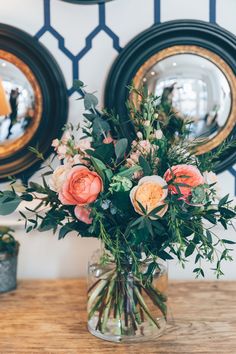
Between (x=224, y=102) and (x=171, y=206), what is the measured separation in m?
0.59

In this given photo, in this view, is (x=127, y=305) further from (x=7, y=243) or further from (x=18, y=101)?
(x=18, y=101)

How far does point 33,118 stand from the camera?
1.44m

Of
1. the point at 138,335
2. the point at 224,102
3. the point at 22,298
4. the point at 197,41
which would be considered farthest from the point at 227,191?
the point at 22,298

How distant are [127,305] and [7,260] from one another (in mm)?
409

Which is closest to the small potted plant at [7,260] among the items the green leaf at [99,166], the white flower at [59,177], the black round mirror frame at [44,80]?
the black round mirror frame at [44,80]

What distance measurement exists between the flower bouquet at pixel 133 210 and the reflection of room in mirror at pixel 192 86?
0.33 m

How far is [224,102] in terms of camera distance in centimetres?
142

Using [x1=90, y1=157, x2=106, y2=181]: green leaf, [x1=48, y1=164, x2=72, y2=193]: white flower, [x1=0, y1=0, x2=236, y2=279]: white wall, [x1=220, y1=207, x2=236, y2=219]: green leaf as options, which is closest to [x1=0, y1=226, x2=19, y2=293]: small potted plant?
[x1=0, y1=0, x2=236, y2=279]: white wall

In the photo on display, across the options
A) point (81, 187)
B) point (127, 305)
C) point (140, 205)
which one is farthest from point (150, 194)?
point (127, 305)

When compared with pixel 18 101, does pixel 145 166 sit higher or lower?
lower

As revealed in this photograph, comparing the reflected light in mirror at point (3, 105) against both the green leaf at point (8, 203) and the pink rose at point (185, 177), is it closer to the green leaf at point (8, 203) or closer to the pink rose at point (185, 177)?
the green leaf at point (8, 203)

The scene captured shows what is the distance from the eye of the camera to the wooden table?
1.07 meters

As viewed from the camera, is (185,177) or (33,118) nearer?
(185,177)

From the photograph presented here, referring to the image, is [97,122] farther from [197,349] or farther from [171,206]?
[197,349]
